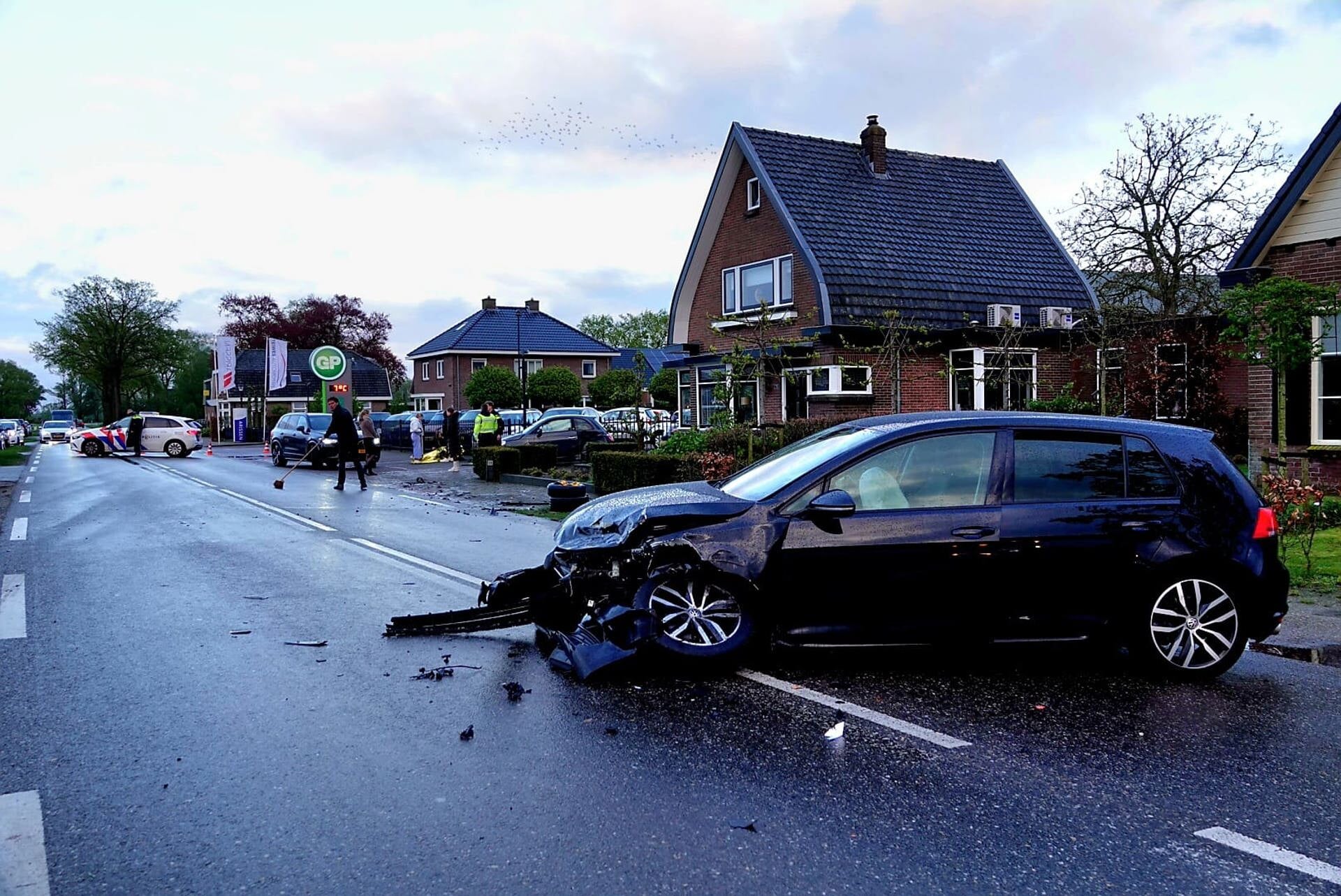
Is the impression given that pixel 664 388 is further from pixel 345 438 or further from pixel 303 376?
pixel 345 438

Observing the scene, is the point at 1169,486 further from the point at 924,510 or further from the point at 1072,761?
the point at 1072,761

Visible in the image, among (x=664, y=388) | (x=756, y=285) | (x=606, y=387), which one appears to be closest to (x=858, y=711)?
(x=756, y=285)

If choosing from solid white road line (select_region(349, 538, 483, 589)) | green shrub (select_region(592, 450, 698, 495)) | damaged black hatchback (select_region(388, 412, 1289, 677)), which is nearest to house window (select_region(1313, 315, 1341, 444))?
green shrub (select_region(592, 450, 698, 495))

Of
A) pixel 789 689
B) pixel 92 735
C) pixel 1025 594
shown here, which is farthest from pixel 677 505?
pixel 92 735

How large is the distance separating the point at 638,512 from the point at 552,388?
52.5 metres

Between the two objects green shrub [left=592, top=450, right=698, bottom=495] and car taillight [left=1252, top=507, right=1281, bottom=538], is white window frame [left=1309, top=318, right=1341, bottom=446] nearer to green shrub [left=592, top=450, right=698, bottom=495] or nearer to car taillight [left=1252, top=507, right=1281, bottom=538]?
green shrub [left=592, top=450, right=698, bottom=495]

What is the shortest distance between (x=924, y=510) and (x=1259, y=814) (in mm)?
2321

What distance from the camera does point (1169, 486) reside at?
6090mm

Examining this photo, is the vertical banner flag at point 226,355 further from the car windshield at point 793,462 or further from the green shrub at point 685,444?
the car windshield at point 793,462

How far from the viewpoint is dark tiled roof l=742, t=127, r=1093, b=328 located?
85.0 ft

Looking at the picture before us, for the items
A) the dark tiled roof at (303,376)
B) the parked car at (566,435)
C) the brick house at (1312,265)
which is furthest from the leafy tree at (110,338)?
the brick house at (1312,265)

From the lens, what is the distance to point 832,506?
571cm

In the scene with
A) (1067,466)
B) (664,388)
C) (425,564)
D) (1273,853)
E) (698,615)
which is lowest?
(1273,853)

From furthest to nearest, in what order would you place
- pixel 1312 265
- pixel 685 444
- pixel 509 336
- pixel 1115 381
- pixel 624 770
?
pixel 509 336 → pixel 1115 381 → pixel 685 444 → pixel 1312 265 → pixel 624 770
